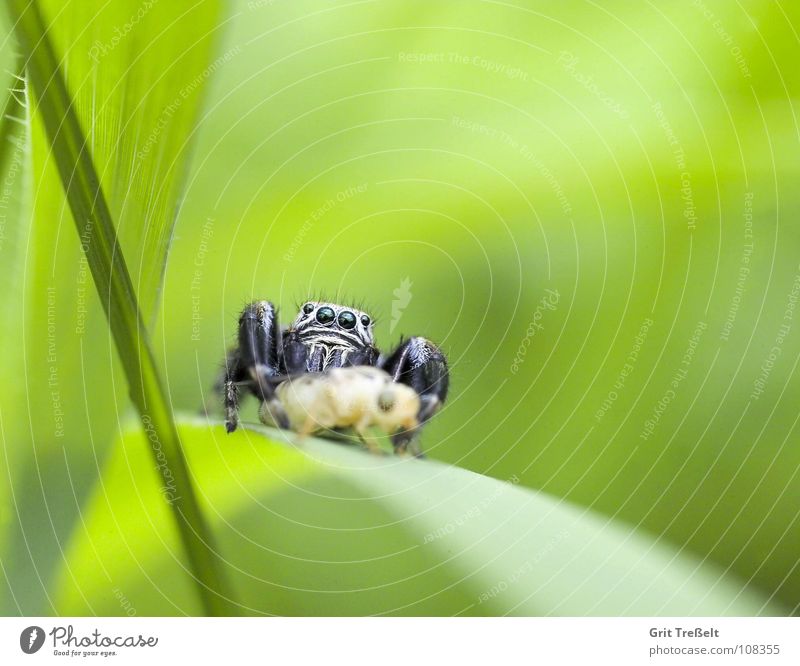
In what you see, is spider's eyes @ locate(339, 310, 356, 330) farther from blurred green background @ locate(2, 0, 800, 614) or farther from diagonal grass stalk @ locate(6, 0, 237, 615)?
diagonal grass stalk @ locate(6, 0, 237, 615)

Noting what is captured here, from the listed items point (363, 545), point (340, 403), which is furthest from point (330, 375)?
point (363, 545)

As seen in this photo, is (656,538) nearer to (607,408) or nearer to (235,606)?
(607,408)

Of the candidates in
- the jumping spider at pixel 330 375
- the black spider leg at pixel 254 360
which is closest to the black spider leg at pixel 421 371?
the jumping spider at pixel 330 375

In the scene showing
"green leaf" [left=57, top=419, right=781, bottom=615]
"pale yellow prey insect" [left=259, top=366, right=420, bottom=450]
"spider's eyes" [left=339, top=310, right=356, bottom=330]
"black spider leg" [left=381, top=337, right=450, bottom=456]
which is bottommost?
"green leaf" [left=57, top=419, right=781, bottom=615]

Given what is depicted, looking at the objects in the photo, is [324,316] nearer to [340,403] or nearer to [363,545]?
[340,403]

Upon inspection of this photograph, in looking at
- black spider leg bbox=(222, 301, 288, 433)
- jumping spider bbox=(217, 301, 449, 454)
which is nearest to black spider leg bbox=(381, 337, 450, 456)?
jumping spider bbox=(217, 301, 449, 454)

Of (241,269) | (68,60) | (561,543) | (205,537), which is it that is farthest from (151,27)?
(561,543)
